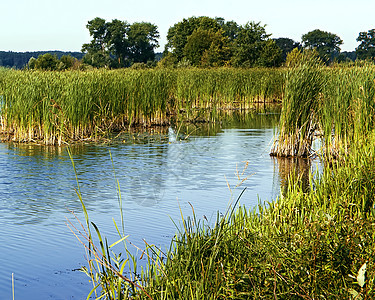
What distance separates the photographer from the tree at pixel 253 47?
50.7 m

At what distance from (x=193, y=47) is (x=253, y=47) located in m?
13.9

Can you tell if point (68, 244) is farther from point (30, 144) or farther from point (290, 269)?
point (30, 144)

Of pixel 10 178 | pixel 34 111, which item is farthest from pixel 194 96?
pixel 10 178

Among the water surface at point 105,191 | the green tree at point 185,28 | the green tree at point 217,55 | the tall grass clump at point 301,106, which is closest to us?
the water surface at point 105,191

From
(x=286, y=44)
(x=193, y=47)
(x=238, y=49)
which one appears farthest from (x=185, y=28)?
(x=286, y=44)

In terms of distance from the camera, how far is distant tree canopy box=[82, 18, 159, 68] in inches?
3927

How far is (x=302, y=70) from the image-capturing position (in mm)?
12039

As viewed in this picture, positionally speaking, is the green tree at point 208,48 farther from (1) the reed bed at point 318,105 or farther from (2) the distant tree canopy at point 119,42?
(1) the reed bed at point 318,105

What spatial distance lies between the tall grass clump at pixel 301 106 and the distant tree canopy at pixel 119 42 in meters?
83.5

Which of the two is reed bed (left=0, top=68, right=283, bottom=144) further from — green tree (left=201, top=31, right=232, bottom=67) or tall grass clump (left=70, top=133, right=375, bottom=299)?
green tree (left=201, top=31, right=232, bottom=67)

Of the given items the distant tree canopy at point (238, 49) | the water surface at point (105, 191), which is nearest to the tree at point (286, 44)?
the distant tree canopy at point (238, 49)

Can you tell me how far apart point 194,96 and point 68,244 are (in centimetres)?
1774

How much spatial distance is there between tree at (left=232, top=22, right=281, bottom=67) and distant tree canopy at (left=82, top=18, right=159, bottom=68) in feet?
148

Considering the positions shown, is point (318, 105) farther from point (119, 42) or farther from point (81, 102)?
point (119, 42)
